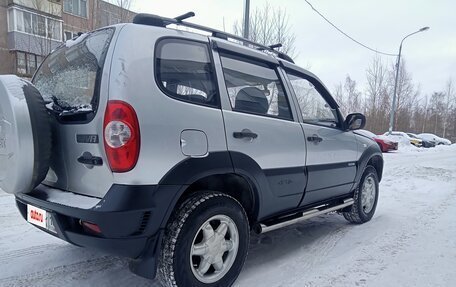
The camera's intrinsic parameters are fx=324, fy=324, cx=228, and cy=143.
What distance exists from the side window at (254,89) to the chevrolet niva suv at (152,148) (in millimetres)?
13

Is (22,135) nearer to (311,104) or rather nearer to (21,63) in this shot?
(311,104)

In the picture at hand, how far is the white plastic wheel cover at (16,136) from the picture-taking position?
2.00 metres

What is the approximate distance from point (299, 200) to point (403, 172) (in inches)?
279

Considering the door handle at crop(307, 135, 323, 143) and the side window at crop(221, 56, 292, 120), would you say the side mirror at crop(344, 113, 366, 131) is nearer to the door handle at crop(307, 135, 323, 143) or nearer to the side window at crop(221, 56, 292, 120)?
the door handle at crop(307, 135, 323, 143)

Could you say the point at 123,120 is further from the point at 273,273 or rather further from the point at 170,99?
the point at 273,273

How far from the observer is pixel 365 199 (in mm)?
4359

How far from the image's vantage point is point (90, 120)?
2010 mm

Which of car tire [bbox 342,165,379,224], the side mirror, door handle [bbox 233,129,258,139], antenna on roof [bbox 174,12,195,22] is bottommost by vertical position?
car tire [bbox 342,165,379,224]

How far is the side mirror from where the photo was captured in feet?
12.4

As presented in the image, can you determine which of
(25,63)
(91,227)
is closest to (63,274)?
(91,227)

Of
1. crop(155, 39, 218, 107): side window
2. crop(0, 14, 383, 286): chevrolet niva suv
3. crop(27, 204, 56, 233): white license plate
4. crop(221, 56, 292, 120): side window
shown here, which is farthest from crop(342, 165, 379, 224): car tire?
crop(27, 204, 56, 233): white license plate

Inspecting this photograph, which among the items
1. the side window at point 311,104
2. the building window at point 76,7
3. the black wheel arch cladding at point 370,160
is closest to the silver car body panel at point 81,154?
the side window at point 311,104

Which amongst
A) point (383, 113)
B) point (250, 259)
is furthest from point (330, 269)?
point (383, 113)

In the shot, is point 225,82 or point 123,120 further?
point 225,82
